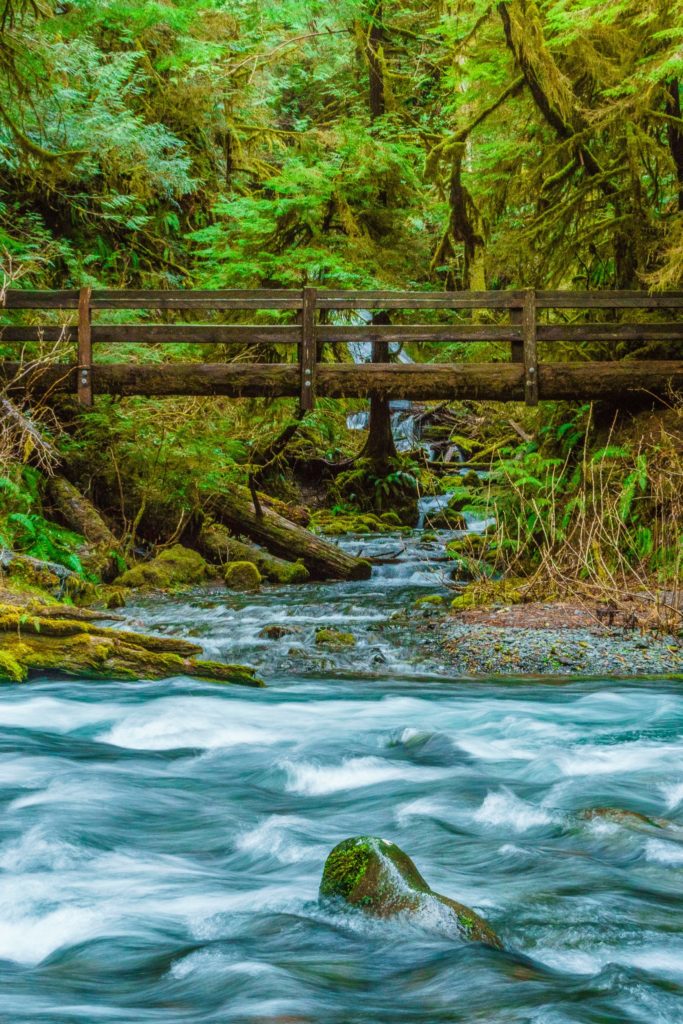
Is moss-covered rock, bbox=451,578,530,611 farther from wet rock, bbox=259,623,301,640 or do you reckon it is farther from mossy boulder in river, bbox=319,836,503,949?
mossy boulder in river, bbox=319,836,503,949

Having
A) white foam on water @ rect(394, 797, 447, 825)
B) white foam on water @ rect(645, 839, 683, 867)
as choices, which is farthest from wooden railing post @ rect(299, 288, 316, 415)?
white foam on water @ rect(645, 839, 683, 867)

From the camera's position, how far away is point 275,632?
9664 mm

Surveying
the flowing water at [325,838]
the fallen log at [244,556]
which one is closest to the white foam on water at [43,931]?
the flowing water at [325,838]

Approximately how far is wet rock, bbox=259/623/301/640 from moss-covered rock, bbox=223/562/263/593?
8.21 ft

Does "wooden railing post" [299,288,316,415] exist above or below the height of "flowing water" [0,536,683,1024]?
above

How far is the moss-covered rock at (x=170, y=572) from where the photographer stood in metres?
12.0

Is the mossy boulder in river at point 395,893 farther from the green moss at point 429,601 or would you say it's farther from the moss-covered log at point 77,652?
the green moss at point 429,601

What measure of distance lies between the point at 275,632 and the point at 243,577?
272cm

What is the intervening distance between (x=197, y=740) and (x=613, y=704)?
3019mm

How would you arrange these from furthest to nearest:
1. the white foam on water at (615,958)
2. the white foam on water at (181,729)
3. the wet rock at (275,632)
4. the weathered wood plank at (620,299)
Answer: the weathered wood plank at (620,299) → the wet rock at (275,632) → the white foam on water at (181,729) → the white foam on water at (615,958)

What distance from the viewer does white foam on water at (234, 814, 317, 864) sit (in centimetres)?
530

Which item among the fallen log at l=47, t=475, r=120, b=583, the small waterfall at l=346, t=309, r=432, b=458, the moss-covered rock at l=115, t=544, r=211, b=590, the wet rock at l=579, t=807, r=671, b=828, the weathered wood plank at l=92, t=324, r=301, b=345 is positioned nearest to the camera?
the wet rock at l=579, t=807, r=671, b=828

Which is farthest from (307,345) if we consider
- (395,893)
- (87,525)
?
(395,893)

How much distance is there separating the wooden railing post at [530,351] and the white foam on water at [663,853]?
6.96 metres
